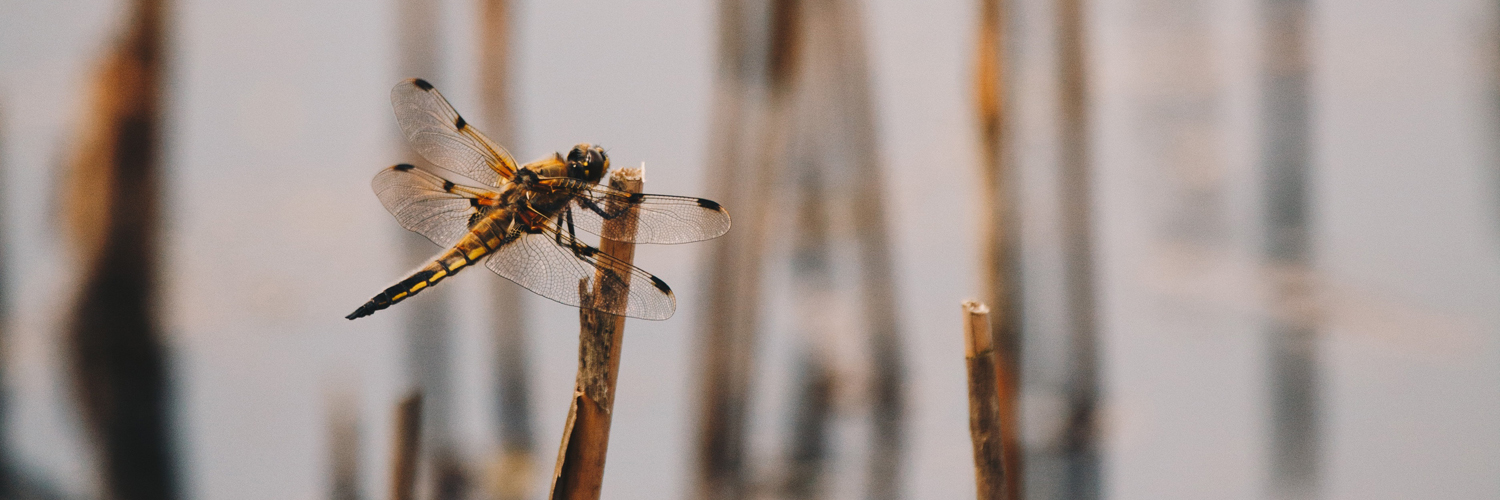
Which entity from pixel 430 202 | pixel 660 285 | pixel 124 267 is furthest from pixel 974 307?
pixel 124 267

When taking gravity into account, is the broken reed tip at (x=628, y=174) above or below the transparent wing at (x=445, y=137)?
below

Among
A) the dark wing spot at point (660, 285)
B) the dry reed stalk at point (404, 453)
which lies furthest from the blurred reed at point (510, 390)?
the dark wing spot at point (660, 285)

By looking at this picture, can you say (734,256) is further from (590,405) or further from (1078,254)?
(590,405)

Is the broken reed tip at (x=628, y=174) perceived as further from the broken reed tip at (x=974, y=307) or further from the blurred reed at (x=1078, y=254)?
the blurred reed at (x=1078, y=254)

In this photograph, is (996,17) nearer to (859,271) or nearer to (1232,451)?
(859,271)

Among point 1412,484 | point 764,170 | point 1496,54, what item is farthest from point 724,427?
point 1496,54
